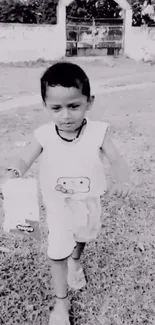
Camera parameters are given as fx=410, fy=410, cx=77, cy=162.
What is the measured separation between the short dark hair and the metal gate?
637 inches

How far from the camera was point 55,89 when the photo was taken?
5.90 feet

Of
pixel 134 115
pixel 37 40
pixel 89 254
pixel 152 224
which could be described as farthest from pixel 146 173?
pixel 37 40

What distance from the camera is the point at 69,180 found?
6.41 feet

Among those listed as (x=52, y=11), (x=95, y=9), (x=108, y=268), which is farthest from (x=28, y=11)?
(x=108, y=268)

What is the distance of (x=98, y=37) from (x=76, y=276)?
1698 cm

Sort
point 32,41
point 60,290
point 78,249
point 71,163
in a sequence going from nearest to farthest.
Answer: point 71,163
point 60,290
point 78,249
point 32,41

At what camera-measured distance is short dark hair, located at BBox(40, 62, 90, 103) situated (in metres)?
1.78

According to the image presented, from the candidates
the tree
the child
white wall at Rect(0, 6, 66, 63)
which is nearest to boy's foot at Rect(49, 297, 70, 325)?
the child

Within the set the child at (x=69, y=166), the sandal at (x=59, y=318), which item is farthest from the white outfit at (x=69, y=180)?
the sandal at (x=59, y=318)

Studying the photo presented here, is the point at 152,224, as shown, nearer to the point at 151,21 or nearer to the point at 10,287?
the point at 10,287

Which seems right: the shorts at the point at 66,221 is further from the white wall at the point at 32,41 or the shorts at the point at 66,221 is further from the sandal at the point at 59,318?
the white wall at the point at 32,41

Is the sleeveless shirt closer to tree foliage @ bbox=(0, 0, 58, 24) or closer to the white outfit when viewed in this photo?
the white outfit

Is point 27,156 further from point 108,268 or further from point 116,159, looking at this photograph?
point 108,268

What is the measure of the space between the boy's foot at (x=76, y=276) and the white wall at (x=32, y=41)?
46.4 feet
